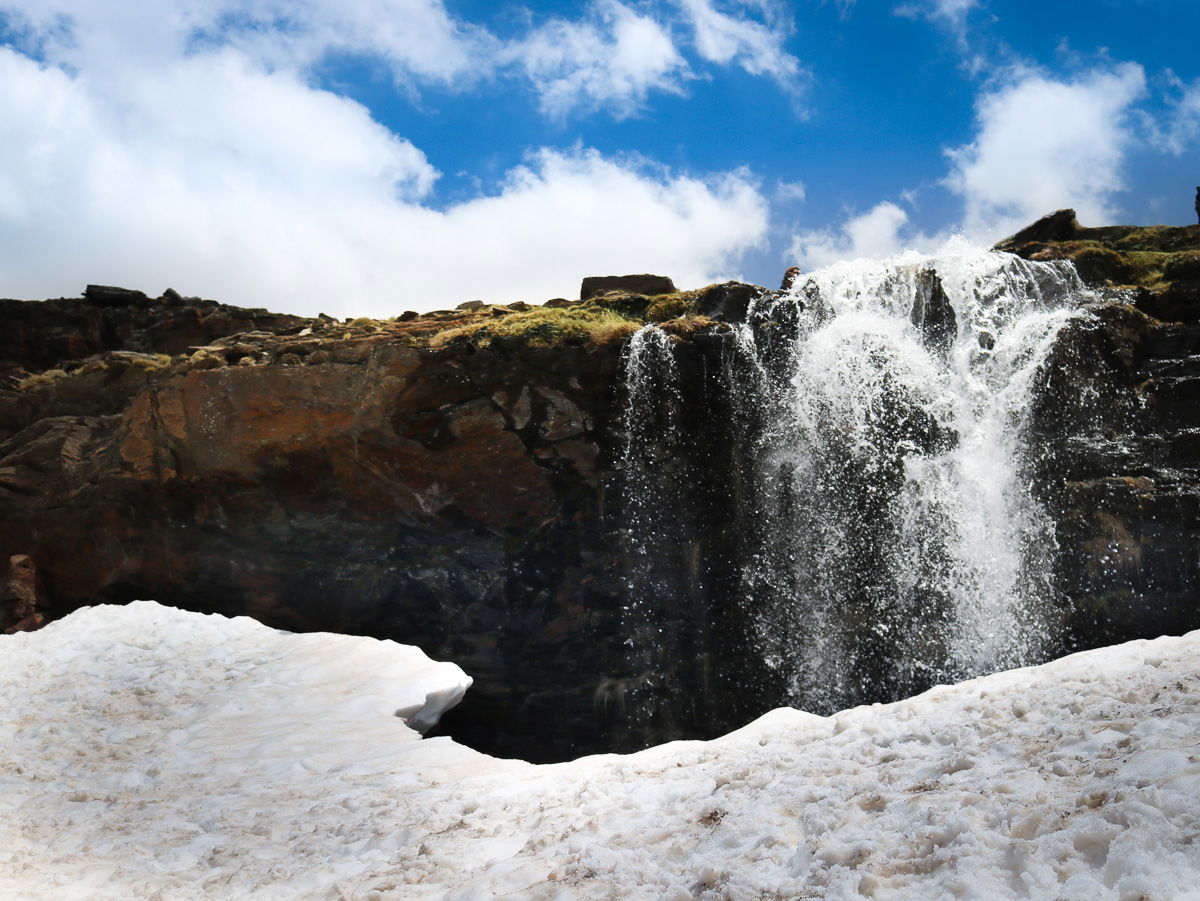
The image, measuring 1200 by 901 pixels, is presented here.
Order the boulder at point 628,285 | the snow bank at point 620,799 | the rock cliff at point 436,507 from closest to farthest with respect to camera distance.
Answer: the snow bank at point 620,799, the rock cliff at point 436,507, the boulder at point 628,285

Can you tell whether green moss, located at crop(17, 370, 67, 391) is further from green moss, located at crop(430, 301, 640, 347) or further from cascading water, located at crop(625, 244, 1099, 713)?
cascading water, located at crop(625, 244, 1099, 713)

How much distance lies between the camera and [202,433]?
10.8 m

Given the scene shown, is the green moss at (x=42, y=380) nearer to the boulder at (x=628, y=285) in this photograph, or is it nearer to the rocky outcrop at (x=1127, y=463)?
the boulder at (x=628, y=285)

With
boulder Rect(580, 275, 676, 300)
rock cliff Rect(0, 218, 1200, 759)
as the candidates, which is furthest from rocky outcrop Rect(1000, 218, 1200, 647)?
boulder Rect(580, 275, 676, 300)

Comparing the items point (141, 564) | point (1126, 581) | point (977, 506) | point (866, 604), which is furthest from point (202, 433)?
point (1126, 581)

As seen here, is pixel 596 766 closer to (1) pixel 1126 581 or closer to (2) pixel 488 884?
(2) pixel 488 884

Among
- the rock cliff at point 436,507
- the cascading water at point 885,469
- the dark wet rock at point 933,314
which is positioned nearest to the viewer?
the cascading water at point 885,469

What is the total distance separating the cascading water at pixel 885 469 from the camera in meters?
10.0

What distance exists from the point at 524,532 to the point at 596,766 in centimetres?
576

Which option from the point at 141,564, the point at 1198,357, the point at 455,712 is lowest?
the point at 455,712

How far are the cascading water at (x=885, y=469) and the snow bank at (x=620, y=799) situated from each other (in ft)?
15.6

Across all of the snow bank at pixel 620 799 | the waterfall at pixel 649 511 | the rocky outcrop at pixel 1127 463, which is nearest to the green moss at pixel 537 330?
the waterfall at pixel 649 511

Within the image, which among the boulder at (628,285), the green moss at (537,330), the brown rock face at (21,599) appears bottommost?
the brown rock face at (21,599)

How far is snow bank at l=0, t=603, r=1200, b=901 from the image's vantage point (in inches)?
111
